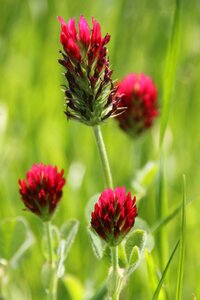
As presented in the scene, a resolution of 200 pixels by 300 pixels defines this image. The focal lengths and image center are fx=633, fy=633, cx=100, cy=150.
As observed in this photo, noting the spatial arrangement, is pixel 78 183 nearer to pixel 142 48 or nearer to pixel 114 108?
pixel 114 108

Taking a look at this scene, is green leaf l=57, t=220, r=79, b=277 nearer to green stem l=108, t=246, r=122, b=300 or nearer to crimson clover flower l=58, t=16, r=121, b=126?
green stem l=108, t=246, r=122, b=300

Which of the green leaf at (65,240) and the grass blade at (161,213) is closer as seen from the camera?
the green leaf at (65,240)

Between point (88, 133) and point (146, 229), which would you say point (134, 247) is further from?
point (88, 133)

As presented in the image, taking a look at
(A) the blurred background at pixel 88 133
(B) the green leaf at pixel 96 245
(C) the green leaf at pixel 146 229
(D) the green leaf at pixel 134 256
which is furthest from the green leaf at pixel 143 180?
(D) the green leaf at pixel 134 256

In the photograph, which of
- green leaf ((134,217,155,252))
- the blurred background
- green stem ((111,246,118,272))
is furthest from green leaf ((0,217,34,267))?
green stem ((111,246,118,272))

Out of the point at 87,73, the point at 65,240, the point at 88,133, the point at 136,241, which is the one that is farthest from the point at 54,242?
the point at 88,133

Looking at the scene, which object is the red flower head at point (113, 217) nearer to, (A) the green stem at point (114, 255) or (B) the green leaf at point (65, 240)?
(A) the green stem at point (114, 255)
